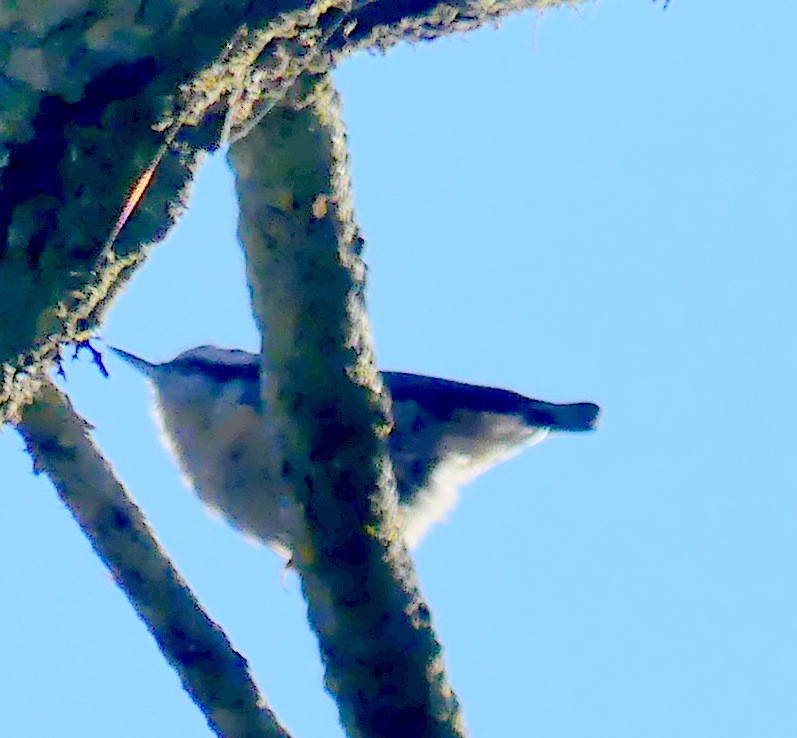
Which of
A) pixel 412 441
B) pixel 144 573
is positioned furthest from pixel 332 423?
pixel 412 441

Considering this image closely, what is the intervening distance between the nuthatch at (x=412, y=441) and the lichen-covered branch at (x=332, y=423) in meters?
1.29

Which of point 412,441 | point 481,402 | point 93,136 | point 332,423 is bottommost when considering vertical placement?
point 93,136

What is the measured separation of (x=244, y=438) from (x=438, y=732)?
1614 millimetres

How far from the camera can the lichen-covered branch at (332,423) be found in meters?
2.15

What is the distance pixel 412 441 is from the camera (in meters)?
3.70

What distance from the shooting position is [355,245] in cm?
223

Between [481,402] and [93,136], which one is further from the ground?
[481,402]

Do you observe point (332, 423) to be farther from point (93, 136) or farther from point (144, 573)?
point (93, 136)

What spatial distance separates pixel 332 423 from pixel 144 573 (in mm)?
632

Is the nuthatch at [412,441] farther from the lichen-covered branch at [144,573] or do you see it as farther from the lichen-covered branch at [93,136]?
the lichen-covered branch at [93,136]

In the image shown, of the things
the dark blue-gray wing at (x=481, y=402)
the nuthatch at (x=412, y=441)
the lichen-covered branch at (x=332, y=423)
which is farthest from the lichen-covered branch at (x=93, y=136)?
the dark blue-gray wing at (x=481, y=402)

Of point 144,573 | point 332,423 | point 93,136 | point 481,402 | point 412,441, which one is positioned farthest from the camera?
point 481,402

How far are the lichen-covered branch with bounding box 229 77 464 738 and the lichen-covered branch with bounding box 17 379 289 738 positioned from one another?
29cm

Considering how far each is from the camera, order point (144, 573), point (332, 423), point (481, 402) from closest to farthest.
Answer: point (332, 423)
point (144, 573)
point (481, 402)
